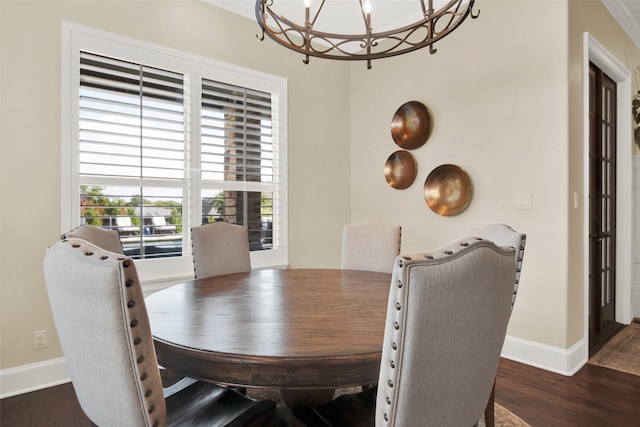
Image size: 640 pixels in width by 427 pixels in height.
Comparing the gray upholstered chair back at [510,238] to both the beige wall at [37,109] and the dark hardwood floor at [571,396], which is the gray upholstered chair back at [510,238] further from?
the beige wall at [37,109]

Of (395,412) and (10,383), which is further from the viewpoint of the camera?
(10,383)

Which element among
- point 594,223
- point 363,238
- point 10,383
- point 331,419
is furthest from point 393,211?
point 10,383

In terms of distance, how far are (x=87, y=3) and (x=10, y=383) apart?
2.48m

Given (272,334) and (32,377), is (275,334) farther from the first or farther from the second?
(32,377)

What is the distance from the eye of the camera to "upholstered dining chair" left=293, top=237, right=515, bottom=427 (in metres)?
0.83

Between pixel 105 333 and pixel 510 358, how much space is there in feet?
9.38

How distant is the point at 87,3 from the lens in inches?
98.7

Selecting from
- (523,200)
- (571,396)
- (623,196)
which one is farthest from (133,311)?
(623,196)

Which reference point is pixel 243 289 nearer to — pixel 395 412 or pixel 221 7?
pixel 395 412

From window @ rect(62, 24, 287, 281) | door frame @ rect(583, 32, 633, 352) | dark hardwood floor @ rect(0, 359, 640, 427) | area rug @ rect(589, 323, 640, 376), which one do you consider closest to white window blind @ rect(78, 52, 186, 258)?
window @ rect(62, 24, 287, 281)

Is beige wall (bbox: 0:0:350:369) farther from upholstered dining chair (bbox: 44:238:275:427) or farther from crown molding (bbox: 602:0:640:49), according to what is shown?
crown molding (bbox: 602:0:640:49)

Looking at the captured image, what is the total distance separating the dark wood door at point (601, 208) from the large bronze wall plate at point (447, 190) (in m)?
0.99

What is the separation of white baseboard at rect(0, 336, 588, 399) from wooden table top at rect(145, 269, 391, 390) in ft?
4.19

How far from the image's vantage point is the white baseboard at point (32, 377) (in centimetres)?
221
